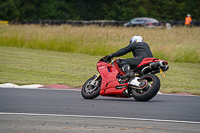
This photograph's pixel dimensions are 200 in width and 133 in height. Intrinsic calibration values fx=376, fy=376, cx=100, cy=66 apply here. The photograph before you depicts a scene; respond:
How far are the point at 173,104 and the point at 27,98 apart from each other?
3.52 metres

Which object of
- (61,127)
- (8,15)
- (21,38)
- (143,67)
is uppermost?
(8,15)

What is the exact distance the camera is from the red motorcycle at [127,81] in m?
8.41

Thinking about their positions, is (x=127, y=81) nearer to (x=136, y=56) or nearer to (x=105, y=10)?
(x=136, y=56)

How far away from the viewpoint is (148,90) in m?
8.33

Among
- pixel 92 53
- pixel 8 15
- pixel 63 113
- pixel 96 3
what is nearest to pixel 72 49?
pixel 92 53

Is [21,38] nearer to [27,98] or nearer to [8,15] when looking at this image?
[27,98]

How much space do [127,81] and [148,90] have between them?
70 centimetres

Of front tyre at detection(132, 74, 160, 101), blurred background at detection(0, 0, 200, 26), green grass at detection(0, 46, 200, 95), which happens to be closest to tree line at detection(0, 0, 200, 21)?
blurred background at detection(0, 0, 200, 26)

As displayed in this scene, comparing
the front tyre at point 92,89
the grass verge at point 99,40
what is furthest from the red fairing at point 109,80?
the grass verge at point 99,40

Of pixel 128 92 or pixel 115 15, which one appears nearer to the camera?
pixel 128 92

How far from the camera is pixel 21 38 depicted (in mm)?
24516

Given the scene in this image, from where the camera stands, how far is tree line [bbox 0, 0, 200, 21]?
170 feet

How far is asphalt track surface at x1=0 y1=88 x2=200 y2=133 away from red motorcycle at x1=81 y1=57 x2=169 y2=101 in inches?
8.4

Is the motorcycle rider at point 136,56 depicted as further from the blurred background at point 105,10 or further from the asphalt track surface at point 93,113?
the blurred background at point 105,10
